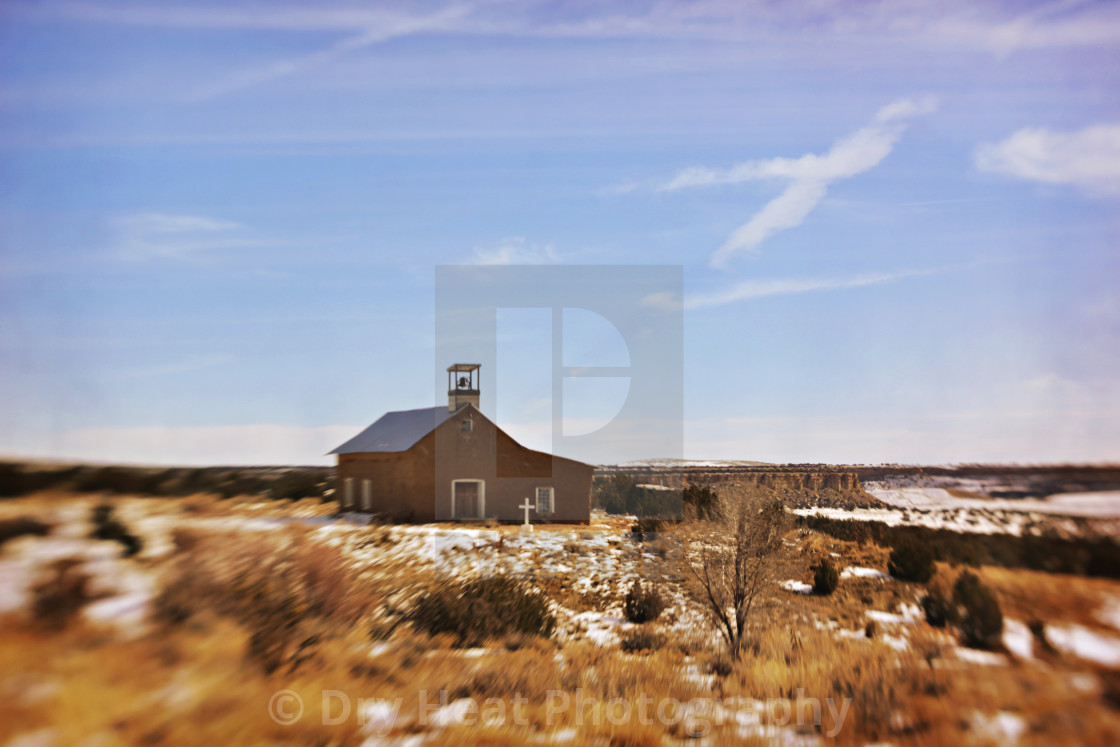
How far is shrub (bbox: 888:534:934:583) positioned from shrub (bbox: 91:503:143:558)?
701 inches

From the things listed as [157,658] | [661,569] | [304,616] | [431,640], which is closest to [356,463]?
[661,569]

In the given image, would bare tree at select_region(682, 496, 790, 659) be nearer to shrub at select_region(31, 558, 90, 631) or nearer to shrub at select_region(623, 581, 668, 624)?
shrub at select_region(623, 581, 668, 624)

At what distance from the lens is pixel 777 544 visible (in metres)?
14.6

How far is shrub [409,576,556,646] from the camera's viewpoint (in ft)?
37.5

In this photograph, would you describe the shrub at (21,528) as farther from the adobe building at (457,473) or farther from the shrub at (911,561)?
the adobe building at (457,473)

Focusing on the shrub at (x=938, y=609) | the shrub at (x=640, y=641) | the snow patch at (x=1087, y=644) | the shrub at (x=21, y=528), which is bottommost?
the shrub at (x=640, y=641)

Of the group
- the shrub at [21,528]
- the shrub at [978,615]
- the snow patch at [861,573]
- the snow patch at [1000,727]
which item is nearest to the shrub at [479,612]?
the shrub at [21,528]

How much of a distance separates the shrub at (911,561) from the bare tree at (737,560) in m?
5.97

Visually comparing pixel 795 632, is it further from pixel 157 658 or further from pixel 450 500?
pixel 450 500

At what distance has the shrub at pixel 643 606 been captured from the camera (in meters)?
15.5

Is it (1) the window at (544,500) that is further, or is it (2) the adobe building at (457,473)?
(1) the window at (544,500)

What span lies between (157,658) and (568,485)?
2526cm

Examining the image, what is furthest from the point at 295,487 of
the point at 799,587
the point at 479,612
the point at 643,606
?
the point at 799,587

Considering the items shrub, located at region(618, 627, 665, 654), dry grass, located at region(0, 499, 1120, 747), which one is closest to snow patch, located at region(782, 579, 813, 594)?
shrub, located at region(618, 627, 665, 654)
